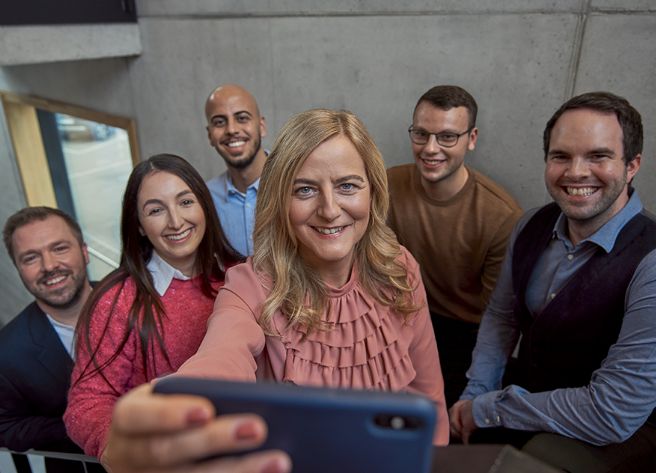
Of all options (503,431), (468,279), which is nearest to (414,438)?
(503,431)

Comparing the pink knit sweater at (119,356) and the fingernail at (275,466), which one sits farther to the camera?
the pink knit sweater at (119,356)

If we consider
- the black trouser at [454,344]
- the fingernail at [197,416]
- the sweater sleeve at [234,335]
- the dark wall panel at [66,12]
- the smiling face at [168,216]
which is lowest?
the black trouser at [454,344]

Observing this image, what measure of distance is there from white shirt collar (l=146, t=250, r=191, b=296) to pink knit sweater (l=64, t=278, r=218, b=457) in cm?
3

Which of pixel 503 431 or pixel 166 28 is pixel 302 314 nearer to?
pixel 503 431

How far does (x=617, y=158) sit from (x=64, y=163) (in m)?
6.55

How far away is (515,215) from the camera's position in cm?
223

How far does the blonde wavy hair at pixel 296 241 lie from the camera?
1.13 meters

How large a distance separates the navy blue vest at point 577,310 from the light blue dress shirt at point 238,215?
139 cm

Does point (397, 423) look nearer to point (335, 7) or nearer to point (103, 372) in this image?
point (103, 372)

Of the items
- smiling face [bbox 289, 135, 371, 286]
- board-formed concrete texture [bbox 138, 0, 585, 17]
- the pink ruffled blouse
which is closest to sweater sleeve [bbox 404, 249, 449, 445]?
the pink ruffled blouse

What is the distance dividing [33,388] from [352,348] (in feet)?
5.24

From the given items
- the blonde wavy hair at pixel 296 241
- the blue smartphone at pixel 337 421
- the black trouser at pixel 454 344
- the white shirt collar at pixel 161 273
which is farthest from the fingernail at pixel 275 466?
the black trouser at pixel 454 344

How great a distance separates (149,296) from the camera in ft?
5.14

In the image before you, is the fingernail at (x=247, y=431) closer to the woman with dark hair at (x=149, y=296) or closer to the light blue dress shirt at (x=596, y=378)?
the woman with dark hair at (x=149, y=296)
